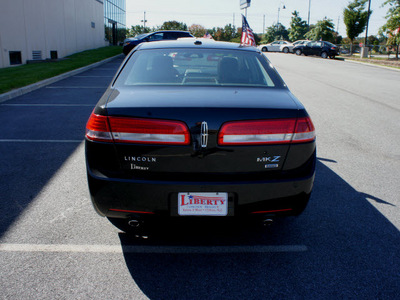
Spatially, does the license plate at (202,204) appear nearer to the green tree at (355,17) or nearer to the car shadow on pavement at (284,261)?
the car shadow on pavement at (284,261)

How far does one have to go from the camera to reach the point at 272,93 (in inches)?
123

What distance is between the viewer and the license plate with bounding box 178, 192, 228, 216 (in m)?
2.67

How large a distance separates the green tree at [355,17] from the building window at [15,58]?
39.0 m

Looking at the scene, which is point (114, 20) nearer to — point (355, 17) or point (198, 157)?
point (355, 17)

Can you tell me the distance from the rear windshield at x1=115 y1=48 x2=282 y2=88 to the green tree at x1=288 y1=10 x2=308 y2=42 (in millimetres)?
82136

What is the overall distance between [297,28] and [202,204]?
84.5m

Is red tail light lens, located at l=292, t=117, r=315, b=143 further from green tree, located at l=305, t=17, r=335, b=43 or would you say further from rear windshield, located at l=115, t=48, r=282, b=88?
green tree, located at l=305, t=17, r=335, b=43

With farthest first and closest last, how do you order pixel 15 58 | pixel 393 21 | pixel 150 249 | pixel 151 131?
1. pixel 393 21
2. pixel 15 58
3. pixel 150 249
4. pixel 151 131

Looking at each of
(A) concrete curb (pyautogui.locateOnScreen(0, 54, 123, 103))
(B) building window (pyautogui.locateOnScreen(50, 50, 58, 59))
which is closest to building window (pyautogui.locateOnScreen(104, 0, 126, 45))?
(B) building window (pyautogui.locateOnScreen(50, 50, 58, 59))

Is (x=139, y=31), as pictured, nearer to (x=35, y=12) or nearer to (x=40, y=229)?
(x=35, y=12)

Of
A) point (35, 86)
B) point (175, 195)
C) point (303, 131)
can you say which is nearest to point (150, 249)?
point (175, 195)

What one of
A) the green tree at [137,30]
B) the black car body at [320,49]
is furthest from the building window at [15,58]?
the green tree at [137,30]

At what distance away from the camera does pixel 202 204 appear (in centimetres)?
270

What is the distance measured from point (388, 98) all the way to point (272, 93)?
33.3 feet
